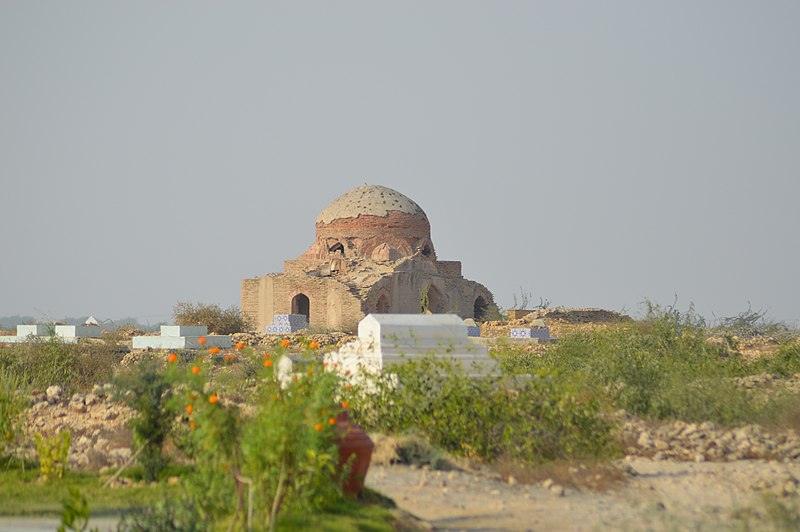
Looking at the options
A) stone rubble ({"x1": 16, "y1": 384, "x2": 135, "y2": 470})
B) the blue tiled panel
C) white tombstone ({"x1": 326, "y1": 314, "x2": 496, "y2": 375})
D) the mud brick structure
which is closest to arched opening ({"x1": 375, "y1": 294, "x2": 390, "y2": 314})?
the mud brick structure

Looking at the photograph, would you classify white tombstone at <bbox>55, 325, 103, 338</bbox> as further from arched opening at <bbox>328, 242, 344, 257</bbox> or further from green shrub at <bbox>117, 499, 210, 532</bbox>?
arched opening at <bbox>328, 242, 344, 257</bbox>

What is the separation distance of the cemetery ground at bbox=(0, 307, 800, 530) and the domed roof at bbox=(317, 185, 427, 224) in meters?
22.1

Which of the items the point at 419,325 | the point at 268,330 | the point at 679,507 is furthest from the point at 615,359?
the point at 268,330

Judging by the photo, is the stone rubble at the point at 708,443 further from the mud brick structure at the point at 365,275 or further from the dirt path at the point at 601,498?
the mud brick structure at the point at 365,275

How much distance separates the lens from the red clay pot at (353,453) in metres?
5.26

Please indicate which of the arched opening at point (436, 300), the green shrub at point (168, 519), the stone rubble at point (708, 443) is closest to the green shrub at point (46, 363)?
the stone rubble at point (708, 443)

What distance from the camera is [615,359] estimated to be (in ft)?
36.5

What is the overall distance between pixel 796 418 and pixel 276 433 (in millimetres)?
6395

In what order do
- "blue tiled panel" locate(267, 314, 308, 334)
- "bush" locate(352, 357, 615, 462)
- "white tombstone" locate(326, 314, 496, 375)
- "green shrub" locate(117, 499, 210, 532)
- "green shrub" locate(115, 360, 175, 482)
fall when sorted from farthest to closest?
"blue tiled panel" locate(267, 314, 308, 334) → "white tombstone" locate(326, 314, 496, 375) → "bush" locate(352, 357, 615, 462) → "green shrub" locate(115, 360, 175, 482) → "green shrub" locate(117, 499, 210, 532)

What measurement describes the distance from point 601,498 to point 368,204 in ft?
91.9

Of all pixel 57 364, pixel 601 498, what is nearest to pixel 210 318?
pixel 57 364

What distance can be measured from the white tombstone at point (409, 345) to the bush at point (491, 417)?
0.62m

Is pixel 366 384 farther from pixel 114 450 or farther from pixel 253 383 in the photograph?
pixel 253 383

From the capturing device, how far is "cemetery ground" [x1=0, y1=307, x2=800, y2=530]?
4.78 metres
